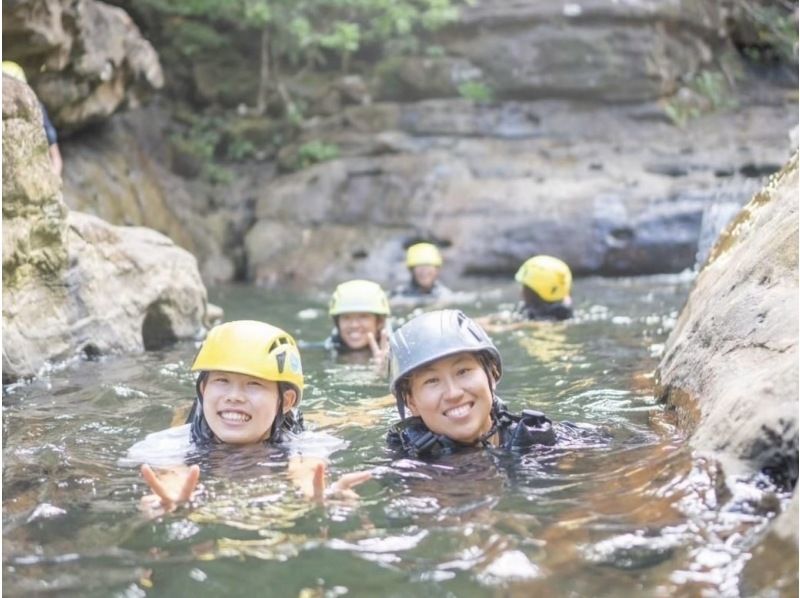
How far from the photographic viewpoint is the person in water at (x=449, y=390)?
Result: 4.76 metres

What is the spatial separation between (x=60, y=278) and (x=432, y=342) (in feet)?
15.5

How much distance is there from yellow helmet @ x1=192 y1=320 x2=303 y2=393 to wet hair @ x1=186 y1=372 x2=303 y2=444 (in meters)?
0.10

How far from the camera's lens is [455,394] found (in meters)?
4.76

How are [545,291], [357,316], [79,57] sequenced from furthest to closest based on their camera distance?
[79,57]
[545,291]
[357,316]

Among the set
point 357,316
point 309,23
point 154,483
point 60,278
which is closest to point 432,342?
point 154,483

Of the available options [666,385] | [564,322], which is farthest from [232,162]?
[666,385]

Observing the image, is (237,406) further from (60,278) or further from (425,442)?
(60,278)

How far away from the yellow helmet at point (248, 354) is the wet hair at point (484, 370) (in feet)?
2.15

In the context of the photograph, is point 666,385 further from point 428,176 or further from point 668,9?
point 668,9

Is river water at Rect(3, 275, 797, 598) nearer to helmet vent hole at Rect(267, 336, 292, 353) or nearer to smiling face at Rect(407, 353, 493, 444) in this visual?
smiling face at Rect(407, 353, 493, 444)

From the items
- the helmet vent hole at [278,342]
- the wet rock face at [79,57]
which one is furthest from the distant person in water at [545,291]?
the wet rock face at [79,57]

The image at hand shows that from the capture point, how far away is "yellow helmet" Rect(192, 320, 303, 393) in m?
5.06

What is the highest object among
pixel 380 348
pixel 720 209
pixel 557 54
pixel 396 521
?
pixel 557 54

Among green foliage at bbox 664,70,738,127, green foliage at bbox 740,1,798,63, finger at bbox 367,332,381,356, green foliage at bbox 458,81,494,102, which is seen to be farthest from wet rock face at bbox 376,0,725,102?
finger at bbox 367,332,381,356
